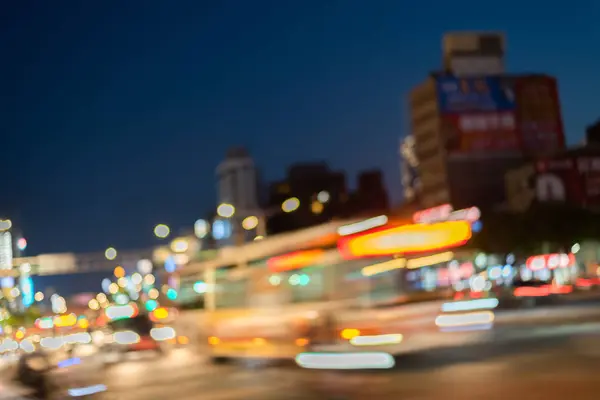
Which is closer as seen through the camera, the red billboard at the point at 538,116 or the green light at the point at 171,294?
the green light at the point at 171,294

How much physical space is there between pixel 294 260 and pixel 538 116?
102 metres

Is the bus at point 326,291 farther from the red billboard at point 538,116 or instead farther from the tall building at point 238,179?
the tall building at point 238,179

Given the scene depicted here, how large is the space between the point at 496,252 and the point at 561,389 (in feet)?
191

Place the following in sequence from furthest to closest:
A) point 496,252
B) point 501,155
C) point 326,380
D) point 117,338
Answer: point 501,155 → point 496,252 → point 117,338 → point 326,380

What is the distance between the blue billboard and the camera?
109312 millimetres

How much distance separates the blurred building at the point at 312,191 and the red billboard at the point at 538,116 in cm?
2588

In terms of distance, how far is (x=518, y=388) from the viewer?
1246 cm

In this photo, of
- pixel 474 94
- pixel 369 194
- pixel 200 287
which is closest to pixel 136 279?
pixel 369 194

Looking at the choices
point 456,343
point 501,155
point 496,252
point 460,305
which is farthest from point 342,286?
point 501,155

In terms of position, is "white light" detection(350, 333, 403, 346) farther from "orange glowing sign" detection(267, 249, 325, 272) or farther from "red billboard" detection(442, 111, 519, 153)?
"red billboard" detection(442, 111, 519, 153)

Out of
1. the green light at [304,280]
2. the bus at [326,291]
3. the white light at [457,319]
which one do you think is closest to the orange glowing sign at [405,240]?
the bus at [326,291]

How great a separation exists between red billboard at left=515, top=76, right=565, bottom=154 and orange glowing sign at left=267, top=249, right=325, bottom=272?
9793cm

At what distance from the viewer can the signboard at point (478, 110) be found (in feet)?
359

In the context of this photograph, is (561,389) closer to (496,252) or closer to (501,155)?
(496,252)
